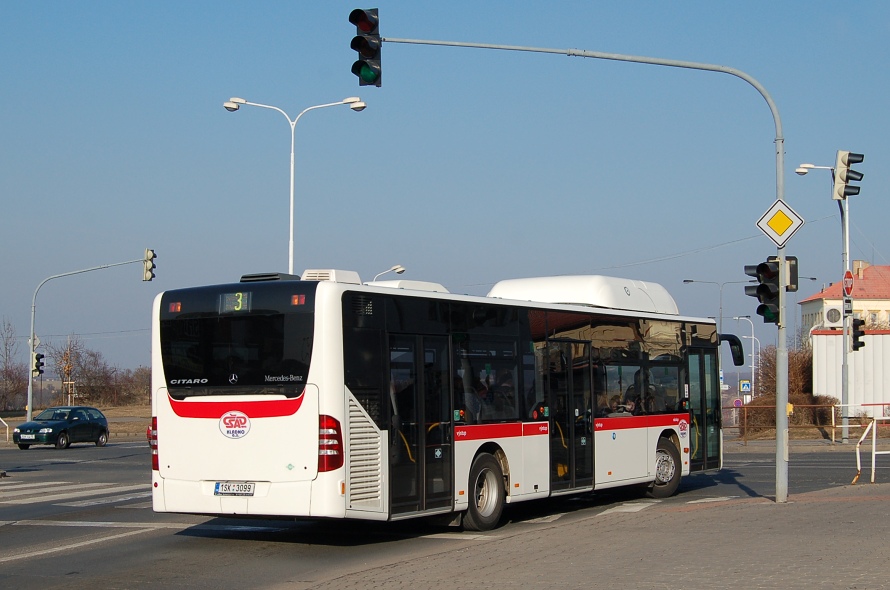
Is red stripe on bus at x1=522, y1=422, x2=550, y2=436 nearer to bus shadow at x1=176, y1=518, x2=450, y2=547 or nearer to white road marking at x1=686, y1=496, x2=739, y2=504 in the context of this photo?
bus shadow at x1=176, y1=518, x2=450, y2=547

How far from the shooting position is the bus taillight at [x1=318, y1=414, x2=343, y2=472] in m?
11.3

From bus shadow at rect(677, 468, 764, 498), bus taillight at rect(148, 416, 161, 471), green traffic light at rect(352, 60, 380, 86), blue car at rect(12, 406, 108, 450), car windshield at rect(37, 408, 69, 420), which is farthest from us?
car windshield at rect(37, 408, 69, 420)

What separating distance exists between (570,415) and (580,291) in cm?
229

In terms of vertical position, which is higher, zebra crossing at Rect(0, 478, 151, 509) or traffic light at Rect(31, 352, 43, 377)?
traffic light at Rect(31, 352, 43, 377)

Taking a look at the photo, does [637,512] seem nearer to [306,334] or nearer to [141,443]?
[306,334]

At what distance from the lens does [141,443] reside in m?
43.4

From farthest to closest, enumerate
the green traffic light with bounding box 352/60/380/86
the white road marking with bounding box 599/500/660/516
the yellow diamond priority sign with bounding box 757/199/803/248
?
the white road marking with bounding box 599/500/660/516, the yellow diamond priority sign with bounding box 757/199/803/248, the green traffic light with bounding box 352/60/380/86

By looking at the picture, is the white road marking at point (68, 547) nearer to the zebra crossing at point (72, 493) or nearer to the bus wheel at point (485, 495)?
the zebra crossing at point (72, 493)

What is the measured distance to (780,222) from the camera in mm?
15633

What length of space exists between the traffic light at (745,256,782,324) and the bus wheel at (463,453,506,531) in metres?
4.67

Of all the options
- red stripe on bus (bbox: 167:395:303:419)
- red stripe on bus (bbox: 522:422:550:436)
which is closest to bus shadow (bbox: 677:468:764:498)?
red stripe on bus (bbox: 522:422:550:436)

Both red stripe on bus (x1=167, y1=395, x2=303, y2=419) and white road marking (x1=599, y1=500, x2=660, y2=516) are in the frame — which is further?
white road marking (x1=599, y1=500, x2=660, y2=516)

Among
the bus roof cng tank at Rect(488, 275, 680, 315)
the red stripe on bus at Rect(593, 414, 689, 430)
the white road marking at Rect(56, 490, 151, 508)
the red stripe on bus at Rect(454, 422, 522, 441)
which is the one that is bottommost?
the white road marking at Rect(56, 490, 151, 508)

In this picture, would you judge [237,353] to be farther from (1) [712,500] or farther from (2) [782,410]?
(1) [712,500]
